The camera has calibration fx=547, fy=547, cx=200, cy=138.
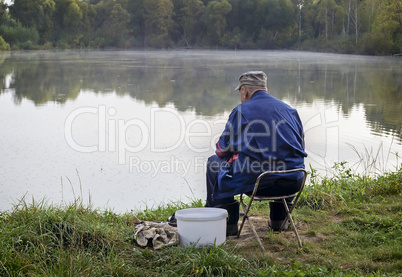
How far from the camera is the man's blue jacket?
145 inches

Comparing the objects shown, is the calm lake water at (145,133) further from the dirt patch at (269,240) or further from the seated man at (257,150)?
the seated man at (257,150)

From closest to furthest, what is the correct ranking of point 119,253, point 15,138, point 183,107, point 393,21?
point 119,253
point 15,138
point 183,107
point 393,21

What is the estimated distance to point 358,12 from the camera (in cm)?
Result: 5509

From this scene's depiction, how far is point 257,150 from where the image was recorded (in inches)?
145

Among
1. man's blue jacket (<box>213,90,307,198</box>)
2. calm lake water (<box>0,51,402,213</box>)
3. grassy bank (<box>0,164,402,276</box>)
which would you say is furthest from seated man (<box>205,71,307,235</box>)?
calm lake water (<box>0,51,402,213</box>)

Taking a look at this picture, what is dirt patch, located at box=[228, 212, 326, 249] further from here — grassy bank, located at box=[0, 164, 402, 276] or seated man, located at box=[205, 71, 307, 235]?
seated man, located at box=[205, 71, 307, 235]

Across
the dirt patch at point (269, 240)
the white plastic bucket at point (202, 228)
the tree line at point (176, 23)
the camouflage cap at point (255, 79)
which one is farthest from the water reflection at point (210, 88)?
the tree line at point (176, 23)

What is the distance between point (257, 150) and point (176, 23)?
8267cm

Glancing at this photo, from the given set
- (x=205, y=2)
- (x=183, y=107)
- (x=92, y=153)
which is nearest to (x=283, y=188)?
(x=92, y=153)

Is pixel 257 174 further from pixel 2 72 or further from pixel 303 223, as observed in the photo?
pixel 2 72

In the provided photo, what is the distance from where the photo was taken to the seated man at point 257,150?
12.1ft

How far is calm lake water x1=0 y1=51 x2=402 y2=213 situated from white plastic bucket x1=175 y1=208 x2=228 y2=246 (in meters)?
1.90

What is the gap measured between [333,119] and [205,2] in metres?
79.4

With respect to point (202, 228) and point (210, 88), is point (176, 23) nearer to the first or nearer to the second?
point (210, 88)
